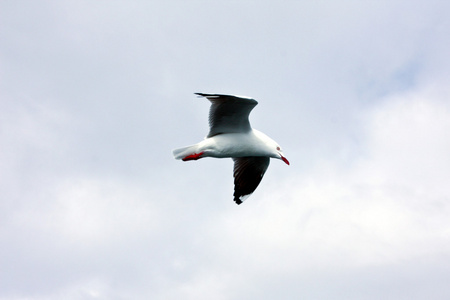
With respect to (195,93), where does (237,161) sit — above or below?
above

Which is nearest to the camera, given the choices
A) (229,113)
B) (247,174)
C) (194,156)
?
(229,113)

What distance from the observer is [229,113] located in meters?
17.6

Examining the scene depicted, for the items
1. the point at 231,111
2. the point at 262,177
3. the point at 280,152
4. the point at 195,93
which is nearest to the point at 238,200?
the point at 262,177

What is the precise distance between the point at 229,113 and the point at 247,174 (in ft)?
12.3

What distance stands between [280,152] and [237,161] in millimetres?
1976

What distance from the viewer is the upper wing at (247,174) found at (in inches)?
810

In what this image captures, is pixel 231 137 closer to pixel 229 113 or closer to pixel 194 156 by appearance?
pixel 229 113

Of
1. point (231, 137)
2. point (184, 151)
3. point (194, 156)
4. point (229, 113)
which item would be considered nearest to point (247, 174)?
point (231, 137)

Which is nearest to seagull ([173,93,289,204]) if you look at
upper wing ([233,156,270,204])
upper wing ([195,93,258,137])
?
upper wing ([195,93,258,137])

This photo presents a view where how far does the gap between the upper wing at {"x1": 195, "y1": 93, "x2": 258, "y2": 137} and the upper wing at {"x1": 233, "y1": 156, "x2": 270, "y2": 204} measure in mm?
2443

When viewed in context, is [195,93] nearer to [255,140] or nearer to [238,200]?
[255,140]

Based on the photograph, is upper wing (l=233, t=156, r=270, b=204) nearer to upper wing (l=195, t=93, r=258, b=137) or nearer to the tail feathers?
upper wing (l=195, t=93, r=258, b=137)

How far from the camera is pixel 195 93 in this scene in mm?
15633

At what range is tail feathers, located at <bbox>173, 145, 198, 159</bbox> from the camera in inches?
710
